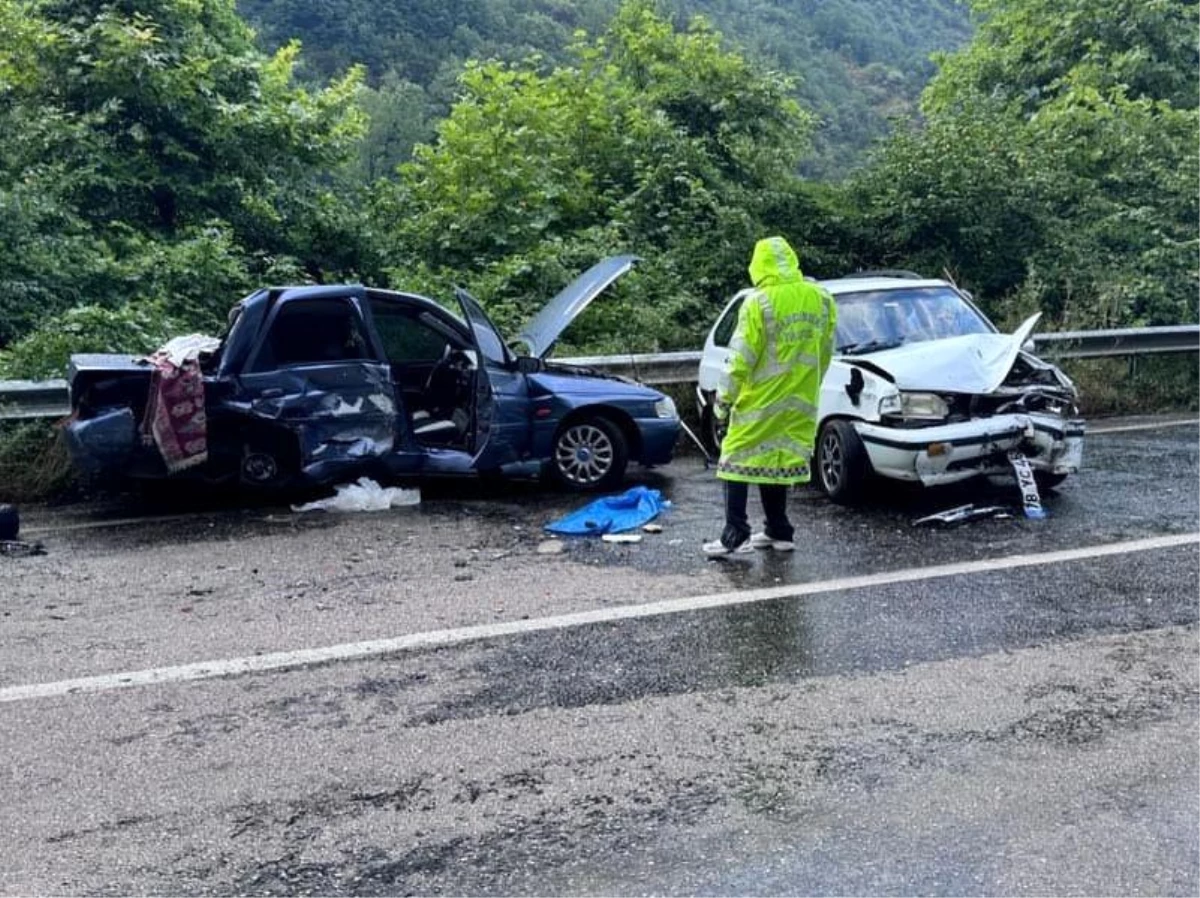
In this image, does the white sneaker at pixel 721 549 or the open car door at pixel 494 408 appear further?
the open car door at pixel 494 408

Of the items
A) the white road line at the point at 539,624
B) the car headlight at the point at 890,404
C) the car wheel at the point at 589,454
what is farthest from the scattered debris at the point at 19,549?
the car headlight at the point at 890,404

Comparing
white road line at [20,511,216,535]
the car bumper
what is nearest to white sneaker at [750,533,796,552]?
the car bumper

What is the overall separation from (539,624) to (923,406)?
12.0 feet

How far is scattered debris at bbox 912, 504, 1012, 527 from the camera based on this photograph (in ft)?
26.6

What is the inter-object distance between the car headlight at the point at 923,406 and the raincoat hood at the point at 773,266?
5.39ft

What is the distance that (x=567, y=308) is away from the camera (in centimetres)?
949

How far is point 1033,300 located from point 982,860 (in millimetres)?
11092

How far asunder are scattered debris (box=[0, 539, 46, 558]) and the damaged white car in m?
4.43

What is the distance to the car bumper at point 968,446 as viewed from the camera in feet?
26.8

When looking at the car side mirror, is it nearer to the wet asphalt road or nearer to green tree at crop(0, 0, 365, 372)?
the wet asphalt road

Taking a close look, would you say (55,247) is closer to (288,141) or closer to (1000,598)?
(288,141)

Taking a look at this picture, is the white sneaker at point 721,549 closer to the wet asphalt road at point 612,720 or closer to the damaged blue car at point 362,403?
the wet asphalt road at point 612,720

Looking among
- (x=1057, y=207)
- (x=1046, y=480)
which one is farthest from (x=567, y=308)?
(x=1057, y=207)

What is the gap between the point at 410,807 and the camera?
415 cm
